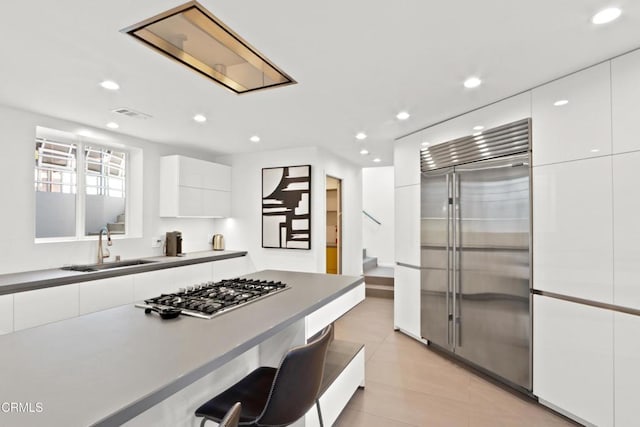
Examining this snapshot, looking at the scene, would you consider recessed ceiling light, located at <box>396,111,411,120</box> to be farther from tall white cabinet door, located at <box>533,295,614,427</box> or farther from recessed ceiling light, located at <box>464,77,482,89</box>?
tall white cabinet door, located at <box>533,295,614,427</box>

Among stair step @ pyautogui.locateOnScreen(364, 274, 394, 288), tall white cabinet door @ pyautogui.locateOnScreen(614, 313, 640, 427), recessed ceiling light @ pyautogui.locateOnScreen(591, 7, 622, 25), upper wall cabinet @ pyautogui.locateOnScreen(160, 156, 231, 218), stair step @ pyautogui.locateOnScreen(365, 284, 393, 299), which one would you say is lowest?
stair step @ pyautogui.locateOnScreen(365, 284, 393, 299)

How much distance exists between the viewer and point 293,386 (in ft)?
4.21

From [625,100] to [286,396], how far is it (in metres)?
2.66

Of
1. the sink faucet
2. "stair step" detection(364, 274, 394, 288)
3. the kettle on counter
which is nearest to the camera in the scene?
the sink faucet

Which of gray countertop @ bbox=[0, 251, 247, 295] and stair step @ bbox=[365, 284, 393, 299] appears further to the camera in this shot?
stair step @ bbox=[365, 284, 393, 299]

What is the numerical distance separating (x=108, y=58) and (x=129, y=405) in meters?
2.15

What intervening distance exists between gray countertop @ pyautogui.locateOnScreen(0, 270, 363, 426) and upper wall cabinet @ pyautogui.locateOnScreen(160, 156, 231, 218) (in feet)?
9.69

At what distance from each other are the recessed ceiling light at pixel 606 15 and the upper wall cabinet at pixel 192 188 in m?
4.35

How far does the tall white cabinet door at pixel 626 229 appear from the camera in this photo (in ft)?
6.58

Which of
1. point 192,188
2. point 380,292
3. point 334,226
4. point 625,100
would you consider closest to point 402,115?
point 625,100

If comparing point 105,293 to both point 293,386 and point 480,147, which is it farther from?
point 480,147

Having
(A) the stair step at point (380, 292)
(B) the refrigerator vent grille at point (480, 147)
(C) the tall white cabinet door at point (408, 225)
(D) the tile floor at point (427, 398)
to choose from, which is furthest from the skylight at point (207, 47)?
(A) the stair step at point (380, 292)

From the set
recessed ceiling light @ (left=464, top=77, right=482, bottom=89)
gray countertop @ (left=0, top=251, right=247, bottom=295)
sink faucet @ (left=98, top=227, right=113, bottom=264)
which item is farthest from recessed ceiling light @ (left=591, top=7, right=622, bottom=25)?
sink faucet @ (left=98, top=227, right=113, bottom=264)

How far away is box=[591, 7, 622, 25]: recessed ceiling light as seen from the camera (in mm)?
1654
